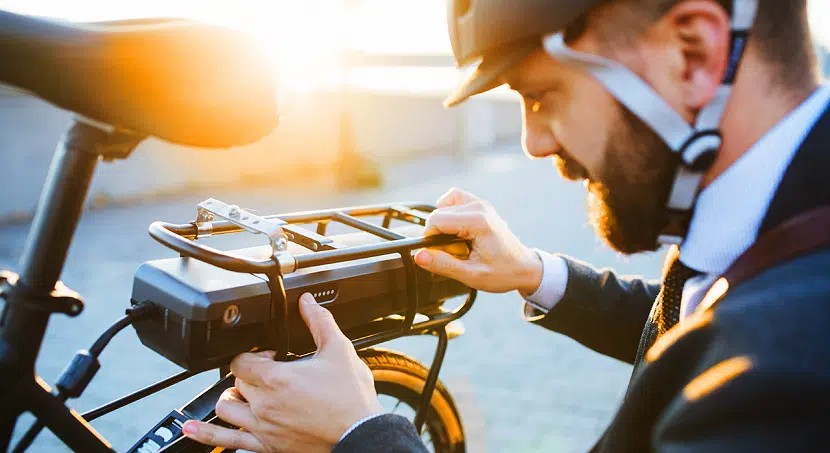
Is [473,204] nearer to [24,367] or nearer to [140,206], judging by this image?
[24,367]

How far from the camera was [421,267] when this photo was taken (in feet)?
5.59

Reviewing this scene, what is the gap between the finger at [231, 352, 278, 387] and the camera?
4.51 ft

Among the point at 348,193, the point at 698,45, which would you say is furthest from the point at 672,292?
the point at 348,193

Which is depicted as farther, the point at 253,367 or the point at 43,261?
the point at 253,367

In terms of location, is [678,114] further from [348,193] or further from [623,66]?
[348,193]

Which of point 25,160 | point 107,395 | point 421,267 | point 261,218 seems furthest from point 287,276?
point 25,160

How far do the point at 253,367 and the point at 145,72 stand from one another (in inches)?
23.4

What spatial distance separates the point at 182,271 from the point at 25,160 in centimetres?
728

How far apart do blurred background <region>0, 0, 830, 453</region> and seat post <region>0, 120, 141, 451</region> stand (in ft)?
1.01

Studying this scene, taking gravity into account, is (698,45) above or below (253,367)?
above

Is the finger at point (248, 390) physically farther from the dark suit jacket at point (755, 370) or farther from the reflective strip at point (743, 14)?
the reflective strip at point (743, 14)

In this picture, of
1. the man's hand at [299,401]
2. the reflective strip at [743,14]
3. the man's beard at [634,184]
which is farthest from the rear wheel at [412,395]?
the reflective strip at [743,14]

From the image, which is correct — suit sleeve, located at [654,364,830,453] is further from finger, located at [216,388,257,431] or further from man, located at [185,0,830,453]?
finger, located at [216,388,257,431]

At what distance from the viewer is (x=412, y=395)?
2.09 m
